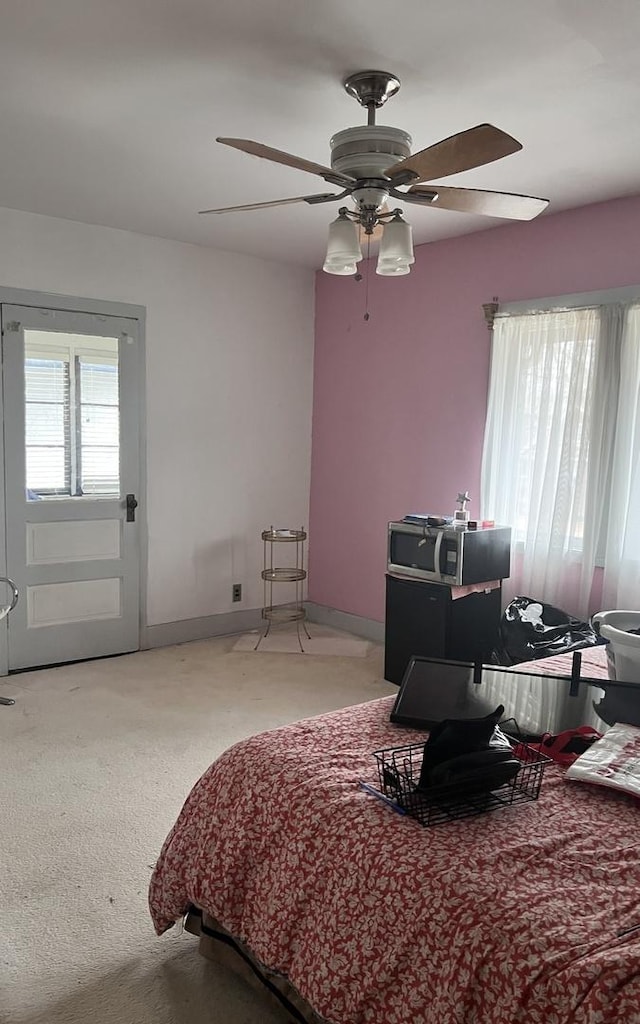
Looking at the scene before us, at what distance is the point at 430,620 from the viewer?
4.14 metres

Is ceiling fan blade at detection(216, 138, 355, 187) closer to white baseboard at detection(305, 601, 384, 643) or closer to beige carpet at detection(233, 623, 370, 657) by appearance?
beige carpet at detection(233, 623, 370, 657)

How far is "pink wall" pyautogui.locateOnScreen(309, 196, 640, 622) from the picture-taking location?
406 centimetres

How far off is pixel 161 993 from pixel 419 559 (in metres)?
2.63

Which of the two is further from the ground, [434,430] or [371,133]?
[371,133]

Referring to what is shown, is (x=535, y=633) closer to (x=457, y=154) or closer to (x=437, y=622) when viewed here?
(x=437, y=622)

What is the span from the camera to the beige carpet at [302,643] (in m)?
5.04

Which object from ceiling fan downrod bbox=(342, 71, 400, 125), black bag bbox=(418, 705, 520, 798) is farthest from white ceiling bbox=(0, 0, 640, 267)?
black bag bbox=(418, 705, 520, 798)

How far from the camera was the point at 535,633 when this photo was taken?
3.91 meters

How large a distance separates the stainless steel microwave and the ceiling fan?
1.68 metres

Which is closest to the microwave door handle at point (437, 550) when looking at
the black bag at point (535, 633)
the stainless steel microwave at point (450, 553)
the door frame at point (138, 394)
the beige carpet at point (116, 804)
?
the stainless steel microwave at point (450, 553)

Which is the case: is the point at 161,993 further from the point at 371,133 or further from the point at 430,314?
the point at 430,314

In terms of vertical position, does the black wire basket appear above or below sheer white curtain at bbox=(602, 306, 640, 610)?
below

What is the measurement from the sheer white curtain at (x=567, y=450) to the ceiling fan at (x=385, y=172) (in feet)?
4.66

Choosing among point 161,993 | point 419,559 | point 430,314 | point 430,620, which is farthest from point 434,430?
point 161,993
